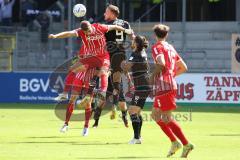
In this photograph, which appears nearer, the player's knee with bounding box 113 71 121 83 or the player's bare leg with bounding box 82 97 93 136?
the player's bare leg with bounding box 82 97 93 136

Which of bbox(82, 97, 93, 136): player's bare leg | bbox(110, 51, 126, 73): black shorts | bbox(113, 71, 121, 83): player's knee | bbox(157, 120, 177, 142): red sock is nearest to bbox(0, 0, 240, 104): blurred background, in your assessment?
bbox(110, 51, 126, 73): black shorts

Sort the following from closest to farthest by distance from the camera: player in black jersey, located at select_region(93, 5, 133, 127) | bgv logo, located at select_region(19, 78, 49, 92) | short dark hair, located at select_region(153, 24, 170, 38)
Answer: short dark hair, located at select_region(153, 24, 170, 38) → player in black jersey, located at select_region(93, 5, 133, 127) → bgv logo, located at select_region(19, 78, 49, 92)

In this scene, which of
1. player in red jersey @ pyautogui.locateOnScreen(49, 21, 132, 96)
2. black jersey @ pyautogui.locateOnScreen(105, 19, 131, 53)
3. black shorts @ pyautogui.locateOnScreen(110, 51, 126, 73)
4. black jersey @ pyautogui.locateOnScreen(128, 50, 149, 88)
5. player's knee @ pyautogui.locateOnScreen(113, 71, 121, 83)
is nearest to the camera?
black jersey @ pyautogui.locateOnScreen(128, 50, 149, 88)

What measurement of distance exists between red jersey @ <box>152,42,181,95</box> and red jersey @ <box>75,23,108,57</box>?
15.3 feet

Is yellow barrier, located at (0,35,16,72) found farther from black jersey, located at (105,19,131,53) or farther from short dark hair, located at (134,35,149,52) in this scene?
short dark hair, located at (134,35,149,52)

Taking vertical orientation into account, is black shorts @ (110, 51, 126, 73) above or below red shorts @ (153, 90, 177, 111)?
above

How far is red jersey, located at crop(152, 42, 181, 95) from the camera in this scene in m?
13.1

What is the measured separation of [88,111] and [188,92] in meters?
12.8

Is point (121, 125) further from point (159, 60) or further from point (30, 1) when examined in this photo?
point (30, 1)

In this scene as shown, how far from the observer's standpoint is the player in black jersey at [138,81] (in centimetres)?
1560

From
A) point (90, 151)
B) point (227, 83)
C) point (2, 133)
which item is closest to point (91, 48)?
point (2, 133)

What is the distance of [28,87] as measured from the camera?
31.5 meters

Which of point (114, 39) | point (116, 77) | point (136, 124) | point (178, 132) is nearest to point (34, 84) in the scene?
point (116, 77)

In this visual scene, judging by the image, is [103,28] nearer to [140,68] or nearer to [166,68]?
[140,68]
